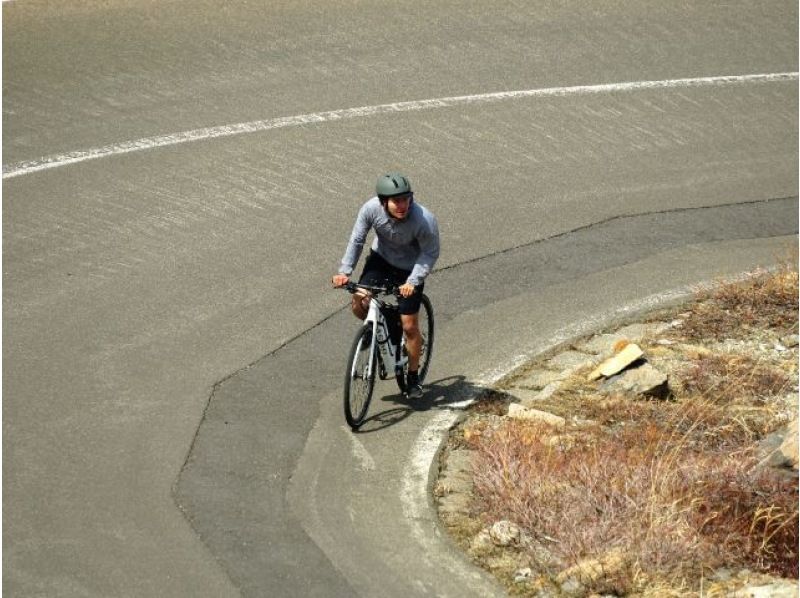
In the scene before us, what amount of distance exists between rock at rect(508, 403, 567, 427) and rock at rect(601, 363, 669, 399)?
667 millimetres

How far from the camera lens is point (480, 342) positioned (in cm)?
1198

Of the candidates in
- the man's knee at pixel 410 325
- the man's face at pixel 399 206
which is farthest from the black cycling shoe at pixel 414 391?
the man's face at pixel 399 206

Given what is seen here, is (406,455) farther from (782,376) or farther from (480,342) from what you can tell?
(782,376)

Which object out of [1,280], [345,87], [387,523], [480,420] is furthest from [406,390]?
[345,87]

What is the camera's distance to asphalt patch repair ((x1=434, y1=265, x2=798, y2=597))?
28.3 ft

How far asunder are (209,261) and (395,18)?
253 inches

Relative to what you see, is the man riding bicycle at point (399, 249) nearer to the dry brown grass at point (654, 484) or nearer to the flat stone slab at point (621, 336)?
the dry brown grass at point (654, 484)

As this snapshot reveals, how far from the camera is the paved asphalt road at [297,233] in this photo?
9094 millimetres

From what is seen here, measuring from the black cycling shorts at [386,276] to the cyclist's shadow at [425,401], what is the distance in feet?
2.66

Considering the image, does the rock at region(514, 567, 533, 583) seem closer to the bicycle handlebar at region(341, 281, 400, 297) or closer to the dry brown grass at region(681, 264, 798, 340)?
the bicycle handlebar at region(341, 281, 400, 297)

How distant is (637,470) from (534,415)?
142cm

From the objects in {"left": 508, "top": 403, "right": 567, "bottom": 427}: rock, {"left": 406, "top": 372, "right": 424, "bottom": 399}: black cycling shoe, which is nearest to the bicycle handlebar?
{"left": 406, "top": 372, "right": 424, "bottom": 399}: black cycling shoe

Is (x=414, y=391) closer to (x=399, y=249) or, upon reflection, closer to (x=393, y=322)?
(x=393, y=322)

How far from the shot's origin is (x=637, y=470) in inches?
368
